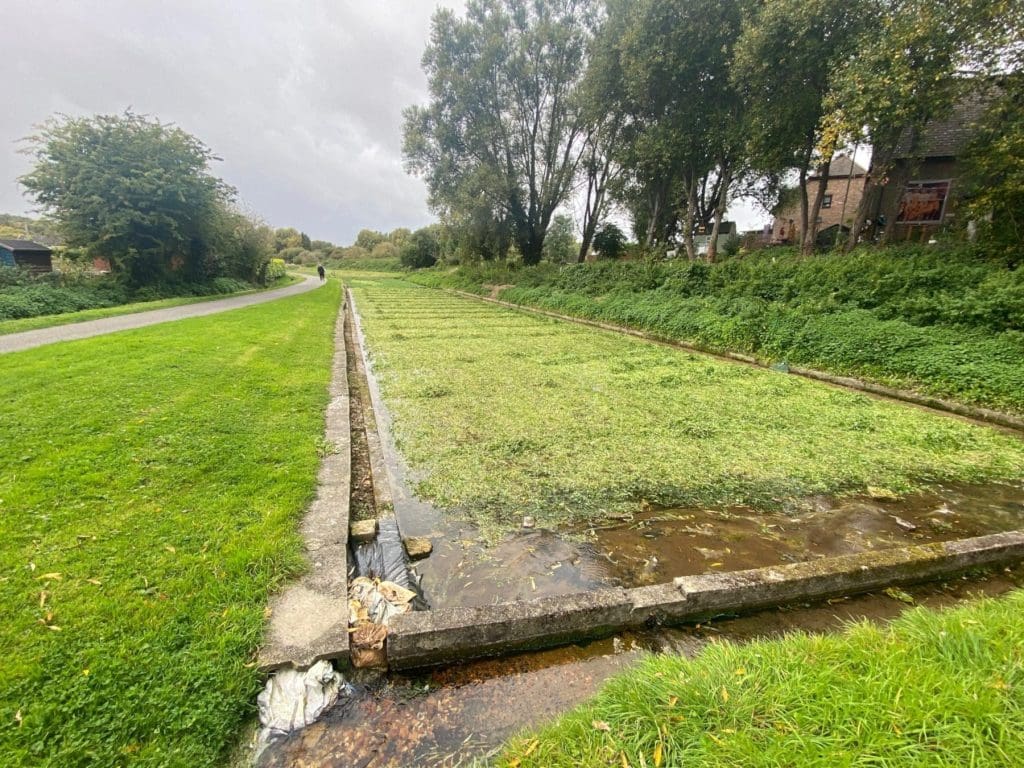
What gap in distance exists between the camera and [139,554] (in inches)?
97.3

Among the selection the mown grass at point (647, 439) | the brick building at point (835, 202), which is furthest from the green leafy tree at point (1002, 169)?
the brick building at point (835, 202)

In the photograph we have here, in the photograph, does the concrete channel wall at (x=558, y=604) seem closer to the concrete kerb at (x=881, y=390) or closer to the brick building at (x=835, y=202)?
the concrete kerb at (x=881, y=390)

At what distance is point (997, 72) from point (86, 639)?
15.7m

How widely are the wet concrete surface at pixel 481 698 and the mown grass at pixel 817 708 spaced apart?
195mm

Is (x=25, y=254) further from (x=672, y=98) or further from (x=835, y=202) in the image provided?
(x=835, y=202)

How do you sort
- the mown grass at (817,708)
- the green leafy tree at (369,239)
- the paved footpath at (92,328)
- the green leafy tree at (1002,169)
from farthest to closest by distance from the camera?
the green leafy tree at (369,239) → the green leafy tree at (1002,169) → the paved footpath at (92,328) → the mown grass at (817,708)

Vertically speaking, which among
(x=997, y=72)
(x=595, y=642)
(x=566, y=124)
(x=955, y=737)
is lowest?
(x=595, y=642)

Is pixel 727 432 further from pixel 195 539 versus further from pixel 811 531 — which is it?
pixel 195 539

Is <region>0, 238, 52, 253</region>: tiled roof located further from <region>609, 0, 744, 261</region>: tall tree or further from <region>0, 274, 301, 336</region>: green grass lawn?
<region>609, 0, 744, 261</region>: tall tree

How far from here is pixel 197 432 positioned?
4.23m

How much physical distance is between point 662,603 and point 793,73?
1383 centimetres

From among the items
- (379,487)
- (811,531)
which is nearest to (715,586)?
(811,531)

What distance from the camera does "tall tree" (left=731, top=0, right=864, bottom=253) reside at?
9602 millimetres

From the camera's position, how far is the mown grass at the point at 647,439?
12.5ft
